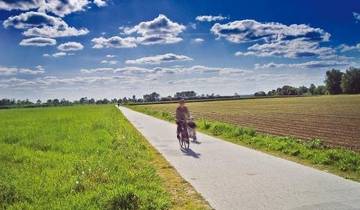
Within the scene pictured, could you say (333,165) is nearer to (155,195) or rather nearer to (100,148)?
(155,195)

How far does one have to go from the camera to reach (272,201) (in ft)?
24.9

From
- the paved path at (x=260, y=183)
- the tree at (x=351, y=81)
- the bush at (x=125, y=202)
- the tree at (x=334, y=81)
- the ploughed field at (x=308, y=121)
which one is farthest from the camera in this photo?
the tree at (x=334, y=81)

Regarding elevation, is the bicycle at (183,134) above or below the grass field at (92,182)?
above

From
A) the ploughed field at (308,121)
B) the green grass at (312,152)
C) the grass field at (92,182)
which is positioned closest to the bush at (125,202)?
the grass field at (92,182)

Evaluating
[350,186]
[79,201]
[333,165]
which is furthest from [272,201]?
[333,165]

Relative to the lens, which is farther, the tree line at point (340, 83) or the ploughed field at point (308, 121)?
the tree line at point (340, 83)

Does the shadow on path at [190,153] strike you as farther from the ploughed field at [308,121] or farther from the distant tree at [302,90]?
the distant tree at [302,90]

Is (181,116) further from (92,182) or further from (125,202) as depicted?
(125,202)

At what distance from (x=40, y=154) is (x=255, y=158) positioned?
7342 millimetres

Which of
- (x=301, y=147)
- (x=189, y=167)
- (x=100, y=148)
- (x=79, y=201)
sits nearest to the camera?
(x=79, y=201)

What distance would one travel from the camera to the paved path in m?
7.45

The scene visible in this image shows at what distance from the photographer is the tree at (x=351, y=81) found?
141000 mm

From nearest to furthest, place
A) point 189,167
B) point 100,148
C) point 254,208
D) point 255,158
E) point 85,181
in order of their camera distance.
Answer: point 254,208, point 85,181, point 189,167, point 255,158, point 100,148

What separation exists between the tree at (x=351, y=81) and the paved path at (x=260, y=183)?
139m
